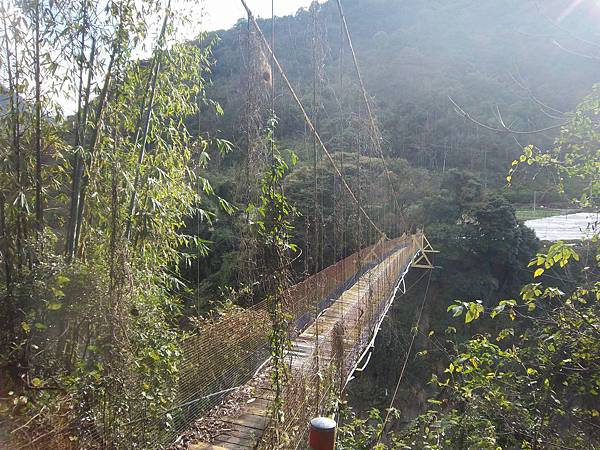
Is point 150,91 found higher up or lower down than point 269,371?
higher up

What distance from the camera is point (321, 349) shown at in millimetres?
2396

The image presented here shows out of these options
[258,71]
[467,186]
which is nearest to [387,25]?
[467,186]

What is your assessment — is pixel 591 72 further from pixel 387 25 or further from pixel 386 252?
pixel 387 25

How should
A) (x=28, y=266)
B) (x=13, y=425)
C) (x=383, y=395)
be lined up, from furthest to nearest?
(x=383, y=395), (x=28, y=266), (x=13, y=425)

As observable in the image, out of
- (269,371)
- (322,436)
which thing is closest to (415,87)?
(269,371)

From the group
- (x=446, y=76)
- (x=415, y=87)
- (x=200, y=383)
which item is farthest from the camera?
(x=446, y=76)

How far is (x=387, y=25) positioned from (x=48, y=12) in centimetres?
2944

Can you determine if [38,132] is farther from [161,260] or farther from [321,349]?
[321,349]

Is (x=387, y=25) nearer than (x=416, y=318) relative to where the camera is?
No

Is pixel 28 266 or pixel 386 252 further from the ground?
pixel 28 266

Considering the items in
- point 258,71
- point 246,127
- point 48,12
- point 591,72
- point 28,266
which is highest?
point 591,72

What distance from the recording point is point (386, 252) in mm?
6195

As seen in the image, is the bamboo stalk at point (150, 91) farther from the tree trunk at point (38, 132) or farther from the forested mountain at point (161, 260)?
the tree trunk at point (38, 132)

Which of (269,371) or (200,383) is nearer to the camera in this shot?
(200,383)
